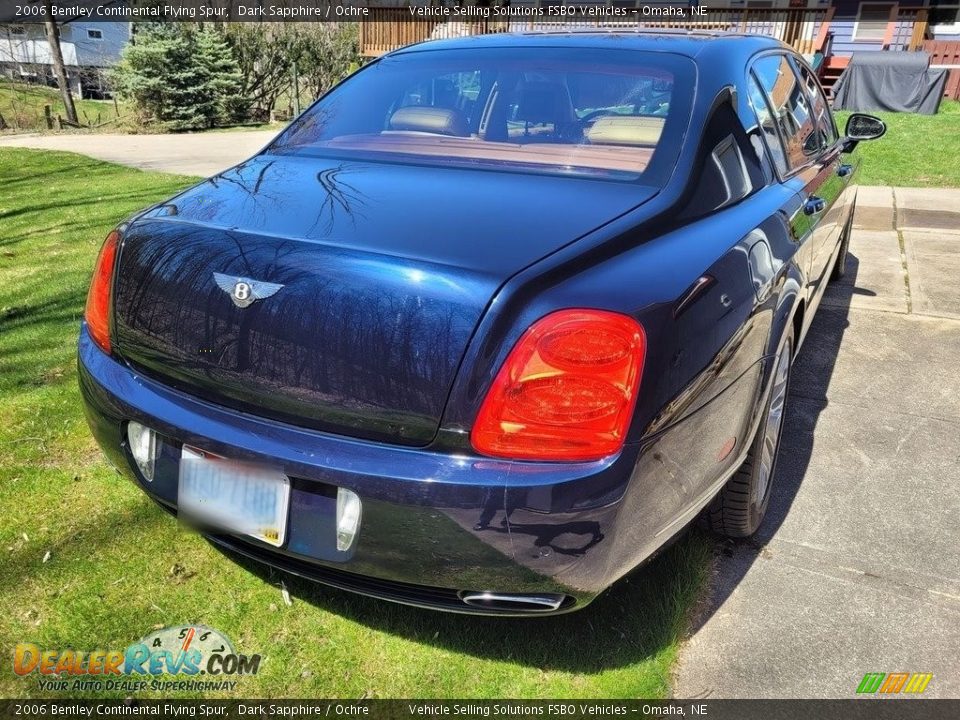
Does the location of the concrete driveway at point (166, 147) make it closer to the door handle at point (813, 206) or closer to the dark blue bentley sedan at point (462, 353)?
the door handle at point (813, 206)

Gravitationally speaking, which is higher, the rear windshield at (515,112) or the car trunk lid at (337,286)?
the rear windshield at (515,112)

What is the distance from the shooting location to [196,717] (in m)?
1.88

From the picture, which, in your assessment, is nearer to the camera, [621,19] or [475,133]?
[475,133]

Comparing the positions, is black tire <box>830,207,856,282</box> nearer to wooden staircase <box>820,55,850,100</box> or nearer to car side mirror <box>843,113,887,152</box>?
car side mirror <box>843,113,887,152</box>

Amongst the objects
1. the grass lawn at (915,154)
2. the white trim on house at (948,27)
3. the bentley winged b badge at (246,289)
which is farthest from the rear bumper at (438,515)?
the white trim on house at (948,27)

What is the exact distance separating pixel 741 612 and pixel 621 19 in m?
18.1

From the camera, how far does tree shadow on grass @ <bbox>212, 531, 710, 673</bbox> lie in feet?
6.80

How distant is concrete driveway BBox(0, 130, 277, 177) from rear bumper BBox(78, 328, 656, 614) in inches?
366

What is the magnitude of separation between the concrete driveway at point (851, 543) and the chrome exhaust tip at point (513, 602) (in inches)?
22.3

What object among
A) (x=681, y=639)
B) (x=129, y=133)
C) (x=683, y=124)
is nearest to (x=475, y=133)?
(x=683, y=124)

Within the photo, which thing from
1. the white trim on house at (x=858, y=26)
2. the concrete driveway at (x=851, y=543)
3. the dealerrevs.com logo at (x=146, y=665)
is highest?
the white trim on house at (x=858, y=26)

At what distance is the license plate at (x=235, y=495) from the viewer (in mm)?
1731

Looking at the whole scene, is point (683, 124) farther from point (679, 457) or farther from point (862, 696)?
point (862, 696)

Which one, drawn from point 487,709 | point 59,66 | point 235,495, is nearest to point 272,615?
point 235,495
